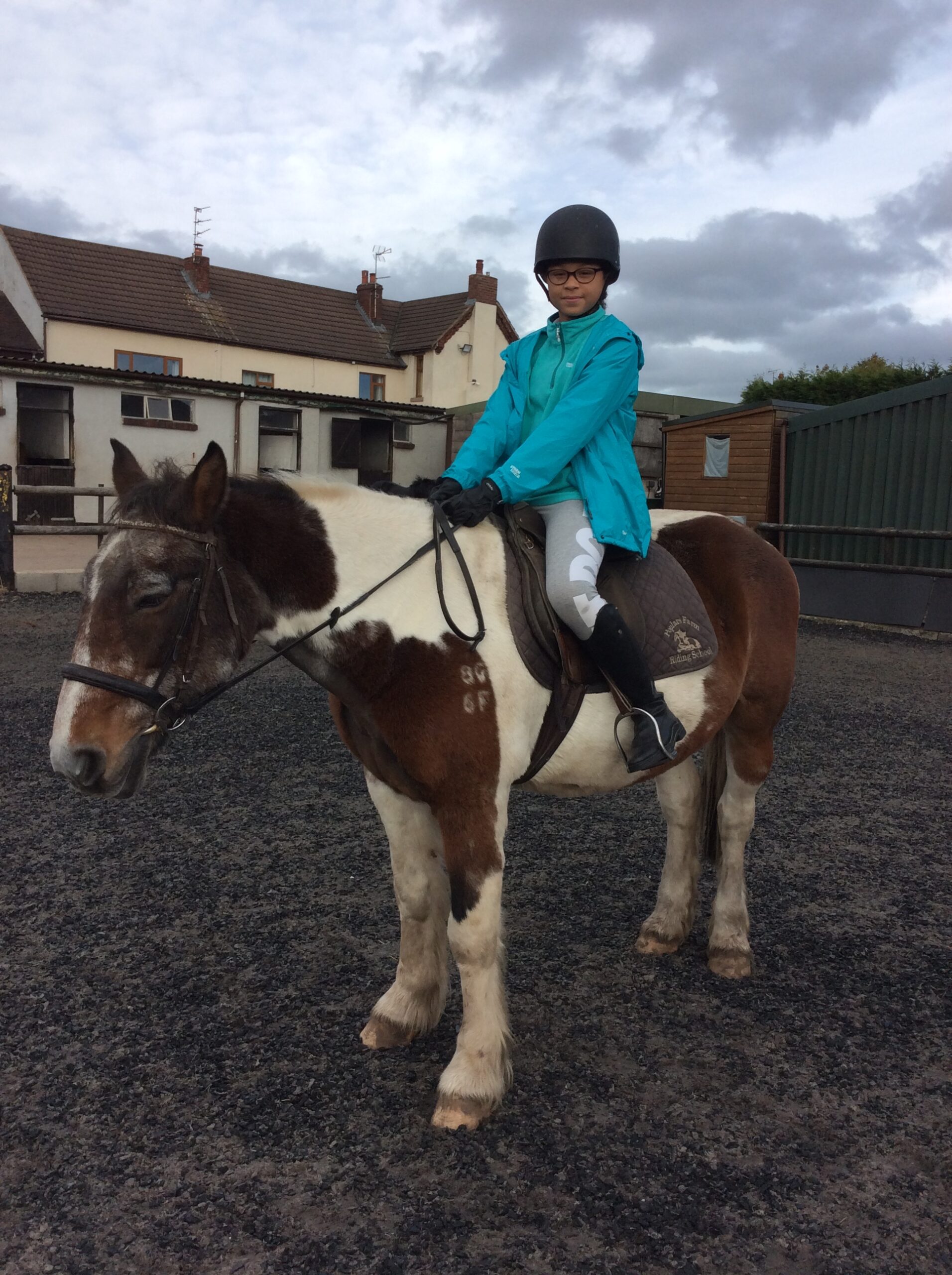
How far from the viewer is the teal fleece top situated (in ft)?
9.68

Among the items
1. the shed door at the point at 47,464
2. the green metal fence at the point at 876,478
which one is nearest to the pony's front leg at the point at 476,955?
the green metal fence at the point at 876,478

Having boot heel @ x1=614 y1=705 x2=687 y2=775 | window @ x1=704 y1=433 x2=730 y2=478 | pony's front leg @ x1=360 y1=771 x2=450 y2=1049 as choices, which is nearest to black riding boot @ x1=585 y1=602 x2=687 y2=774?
boot heel @ x1=614 y1=705 x2=687 y2=775

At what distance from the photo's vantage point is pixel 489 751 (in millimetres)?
2535

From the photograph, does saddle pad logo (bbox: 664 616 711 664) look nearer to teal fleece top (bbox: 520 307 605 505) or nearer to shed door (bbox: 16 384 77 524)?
teal fleece top (bbox: 520 307 605 505)

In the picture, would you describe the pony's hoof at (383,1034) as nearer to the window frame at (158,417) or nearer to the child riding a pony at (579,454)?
the child riding a pony at (579,454)

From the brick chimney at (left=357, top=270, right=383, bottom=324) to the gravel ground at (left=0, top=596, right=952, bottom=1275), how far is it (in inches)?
1332

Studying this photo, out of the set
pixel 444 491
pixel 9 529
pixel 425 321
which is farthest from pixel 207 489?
pixel 425 321

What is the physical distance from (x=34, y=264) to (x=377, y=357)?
39.7 ft

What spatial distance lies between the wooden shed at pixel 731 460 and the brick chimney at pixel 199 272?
2052 cm

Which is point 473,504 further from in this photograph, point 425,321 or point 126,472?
point 425,321

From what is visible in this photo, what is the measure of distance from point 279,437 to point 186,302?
37.8 ft

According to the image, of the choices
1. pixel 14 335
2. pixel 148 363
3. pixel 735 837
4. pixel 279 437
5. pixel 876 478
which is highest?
pixel 14 335

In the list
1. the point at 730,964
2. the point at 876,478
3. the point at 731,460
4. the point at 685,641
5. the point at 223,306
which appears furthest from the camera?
the point at 223,306

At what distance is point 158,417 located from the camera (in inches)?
835
